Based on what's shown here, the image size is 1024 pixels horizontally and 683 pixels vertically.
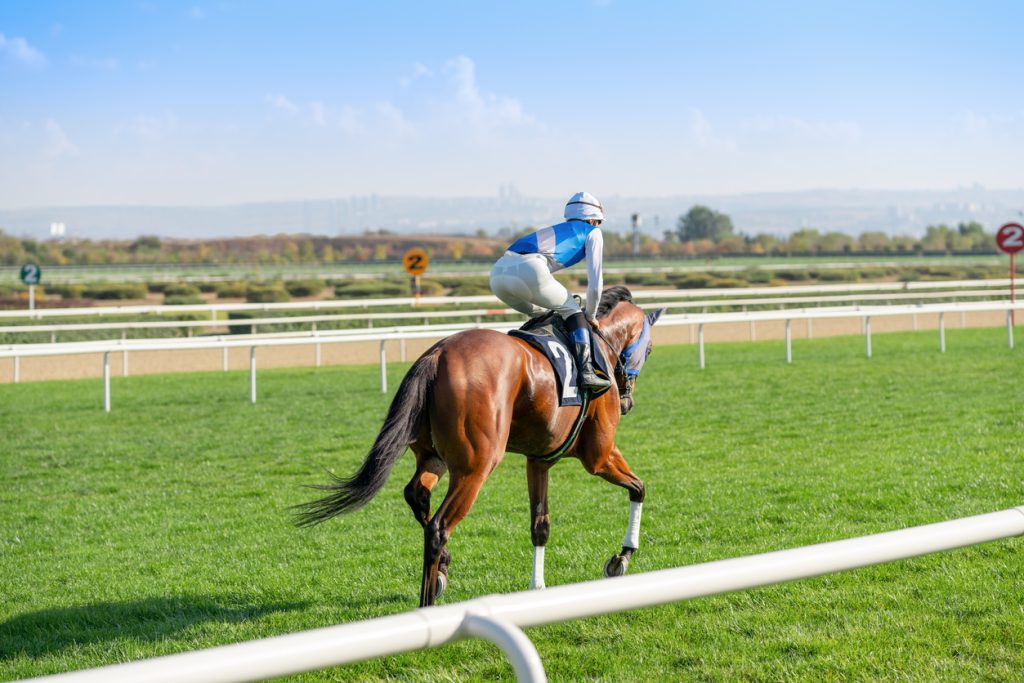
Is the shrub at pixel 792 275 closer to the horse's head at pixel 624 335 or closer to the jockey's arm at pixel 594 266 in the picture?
the horse's head at pixel 624 335

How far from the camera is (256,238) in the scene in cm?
12681

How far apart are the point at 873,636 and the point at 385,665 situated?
5.77ft

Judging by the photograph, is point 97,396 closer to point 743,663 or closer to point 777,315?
point 777,315

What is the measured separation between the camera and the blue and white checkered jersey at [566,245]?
5020mm

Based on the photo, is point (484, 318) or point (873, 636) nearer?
point (873, 636)

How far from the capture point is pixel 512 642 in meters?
1.72

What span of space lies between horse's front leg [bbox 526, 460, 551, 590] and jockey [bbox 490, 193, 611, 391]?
0.50m

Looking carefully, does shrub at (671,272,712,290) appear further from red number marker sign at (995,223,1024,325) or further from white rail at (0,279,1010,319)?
red number marker sign at (995,223,1024,325)

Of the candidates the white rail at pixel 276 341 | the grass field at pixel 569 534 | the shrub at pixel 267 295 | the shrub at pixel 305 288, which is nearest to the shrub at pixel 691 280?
the shrub at pixel 305 288

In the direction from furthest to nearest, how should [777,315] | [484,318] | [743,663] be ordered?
1. [484,318]
2. [777,315]
3. [743,663]

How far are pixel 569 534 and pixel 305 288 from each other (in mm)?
36565

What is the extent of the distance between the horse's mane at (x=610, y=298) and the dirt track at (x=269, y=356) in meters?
12.0

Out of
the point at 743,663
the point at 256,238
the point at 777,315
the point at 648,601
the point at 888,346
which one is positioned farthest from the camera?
the point at 256,238

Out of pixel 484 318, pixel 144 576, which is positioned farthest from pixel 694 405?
pixel 484 318
